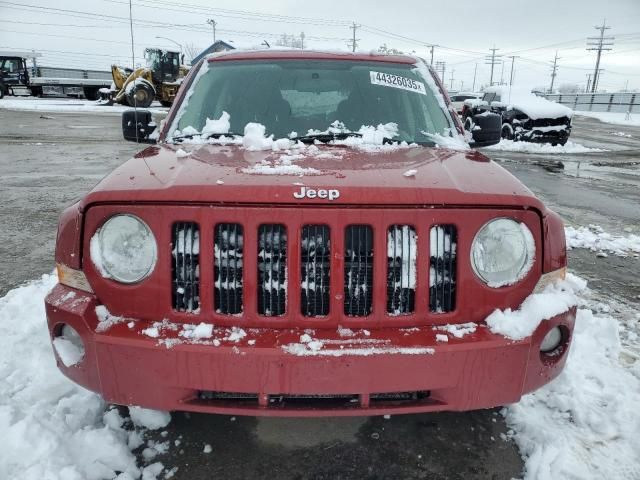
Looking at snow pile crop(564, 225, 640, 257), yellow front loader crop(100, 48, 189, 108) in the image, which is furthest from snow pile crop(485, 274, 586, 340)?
yellow front loader crop(100, 48, 189, 108)

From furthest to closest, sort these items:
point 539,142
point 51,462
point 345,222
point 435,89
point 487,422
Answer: point 539,142, point 435,89, point 487,422, point 51,462, point 345,222

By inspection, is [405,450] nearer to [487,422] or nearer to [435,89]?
[487,422]

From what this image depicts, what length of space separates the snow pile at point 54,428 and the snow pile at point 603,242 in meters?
4.56

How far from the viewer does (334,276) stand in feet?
5.80

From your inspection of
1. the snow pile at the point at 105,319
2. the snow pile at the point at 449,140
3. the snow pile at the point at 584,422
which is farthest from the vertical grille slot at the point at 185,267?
the snow pile at the point at 449,140

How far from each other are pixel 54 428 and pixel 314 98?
7.14 ft

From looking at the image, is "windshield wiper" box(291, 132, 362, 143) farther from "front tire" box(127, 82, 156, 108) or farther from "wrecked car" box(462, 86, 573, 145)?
"front tire" box(127, 82, 156, 108)

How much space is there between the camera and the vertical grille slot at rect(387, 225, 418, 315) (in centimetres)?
180

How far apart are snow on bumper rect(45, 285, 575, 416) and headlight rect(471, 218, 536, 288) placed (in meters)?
0.20

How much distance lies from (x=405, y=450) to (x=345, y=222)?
1035 millimetres

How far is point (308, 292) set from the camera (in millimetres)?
1807

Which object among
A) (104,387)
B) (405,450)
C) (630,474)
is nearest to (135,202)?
(104,387)

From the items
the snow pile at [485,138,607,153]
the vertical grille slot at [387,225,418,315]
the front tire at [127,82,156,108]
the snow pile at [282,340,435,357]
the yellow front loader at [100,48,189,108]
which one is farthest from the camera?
the yellow front loader at [100,48,189,108]

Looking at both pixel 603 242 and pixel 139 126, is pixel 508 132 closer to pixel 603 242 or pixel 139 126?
pixel 603 242
